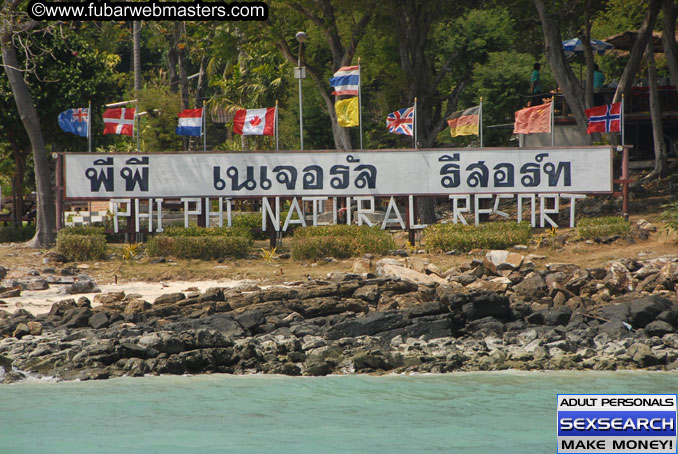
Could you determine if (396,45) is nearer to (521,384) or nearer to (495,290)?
(495,290)

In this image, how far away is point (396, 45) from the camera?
1531 inches

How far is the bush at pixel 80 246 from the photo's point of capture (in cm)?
2516

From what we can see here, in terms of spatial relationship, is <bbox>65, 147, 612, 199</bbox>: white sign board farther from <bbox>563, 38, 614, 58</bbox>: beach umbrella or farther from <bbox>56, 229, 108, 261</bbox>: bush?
<bbox>563, 38, 614, 58</bbox>: beach umbrella

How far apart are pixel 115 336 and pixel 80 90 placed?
17752mm

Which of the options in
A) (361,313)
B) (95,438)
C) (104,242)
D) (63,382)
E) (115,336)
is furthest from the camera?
(104,242)

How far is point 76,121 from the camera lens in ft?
95.2

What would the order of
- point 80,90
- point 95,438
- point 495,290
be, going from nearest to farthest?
point 95,438 → point 495,290 → point 80,90

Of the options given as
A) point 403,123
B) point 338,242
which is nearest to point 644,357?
point 338,242

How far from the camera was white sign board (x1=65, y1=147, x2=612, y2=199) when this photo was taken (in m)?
26.3

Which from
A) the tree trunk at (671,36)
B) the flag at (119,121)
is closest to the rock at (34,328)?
the flag at (119,121)

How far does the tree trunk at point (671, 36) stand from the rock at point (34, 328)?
2616cm

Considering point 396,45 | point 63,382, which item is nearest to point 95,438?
point 63,382

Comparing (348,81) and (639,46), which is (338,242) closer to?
(348,81)

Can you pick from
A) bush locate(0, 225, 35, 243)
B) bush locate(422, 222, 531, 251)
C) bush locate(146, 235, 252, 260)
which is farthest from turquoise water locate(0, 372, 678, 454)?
bush locate(0, 225, 35, 243)
